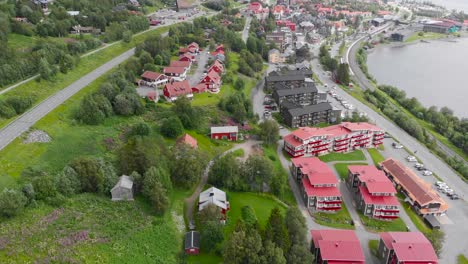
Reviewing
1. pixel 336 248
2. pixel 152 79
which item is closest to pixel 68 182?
pixel 336 248

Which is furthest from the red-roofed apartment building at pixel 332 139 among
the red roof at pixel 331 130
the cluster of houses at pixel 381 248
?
the cluster of houses at pixel 381 248

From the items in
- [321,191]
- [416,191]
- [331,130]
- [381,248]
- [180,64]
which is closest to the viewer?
[381,248]

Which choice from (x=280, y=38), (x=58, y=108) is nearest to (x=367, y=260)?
(x=58, y=108)

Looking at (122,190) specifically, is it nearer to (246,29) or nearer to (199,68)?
(199,68)

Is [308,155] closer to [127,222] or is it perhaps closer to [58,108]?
[127,222]

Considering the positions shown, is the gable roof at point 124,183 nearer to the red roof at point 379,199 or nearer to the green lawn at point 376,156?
the red roof at point 379,199

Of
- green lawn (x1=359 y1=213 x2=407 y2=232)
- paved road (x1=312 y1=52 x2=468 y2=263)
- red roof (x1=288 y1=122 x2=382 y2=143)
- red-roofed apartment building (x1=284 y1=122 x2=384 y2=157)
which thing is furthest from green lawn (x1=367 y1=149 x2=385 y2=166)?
green lawn (x1=359 y1=213 x2=407 y2=232)
